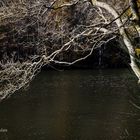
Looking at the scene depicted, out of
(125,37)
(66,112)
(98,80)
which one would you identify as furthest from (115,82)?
(125,37)

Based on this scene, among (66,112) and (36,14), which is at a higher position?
(36,14)

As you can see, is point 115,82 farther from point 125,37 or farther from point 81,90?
point 125,37

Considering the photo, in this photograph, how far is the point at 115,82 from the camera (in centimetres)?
3031

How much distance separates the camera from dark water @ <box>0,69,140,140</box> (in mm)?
16094

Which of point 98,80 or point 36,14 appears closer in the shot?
point 36,14

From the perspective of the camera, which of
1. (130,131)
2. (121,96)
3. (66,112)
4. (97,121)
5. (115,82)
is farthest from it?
(115,82)

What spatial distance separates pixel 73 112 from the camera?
2020cm

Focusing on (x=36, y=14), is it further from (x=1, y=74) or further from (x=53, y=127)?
(x=53, y=127)

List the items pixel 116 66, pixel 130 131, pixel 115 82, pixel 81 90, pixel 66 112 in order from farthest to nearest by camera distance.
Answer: pixel 116 66 → pixel 115 82 → pixel 81 90 → pixel 66 112 → pixel 130 131

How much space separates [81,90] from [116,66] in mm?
17164

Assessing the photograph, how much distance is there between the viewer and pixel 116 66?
43.4 m

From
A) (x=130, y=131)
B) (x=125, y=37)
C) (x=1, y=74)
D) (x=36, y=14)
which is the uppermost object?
(x=36, y=14)

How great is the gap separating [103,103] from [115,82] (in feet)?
26.9

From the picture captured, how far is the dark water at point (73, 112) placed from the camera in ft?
52.8
